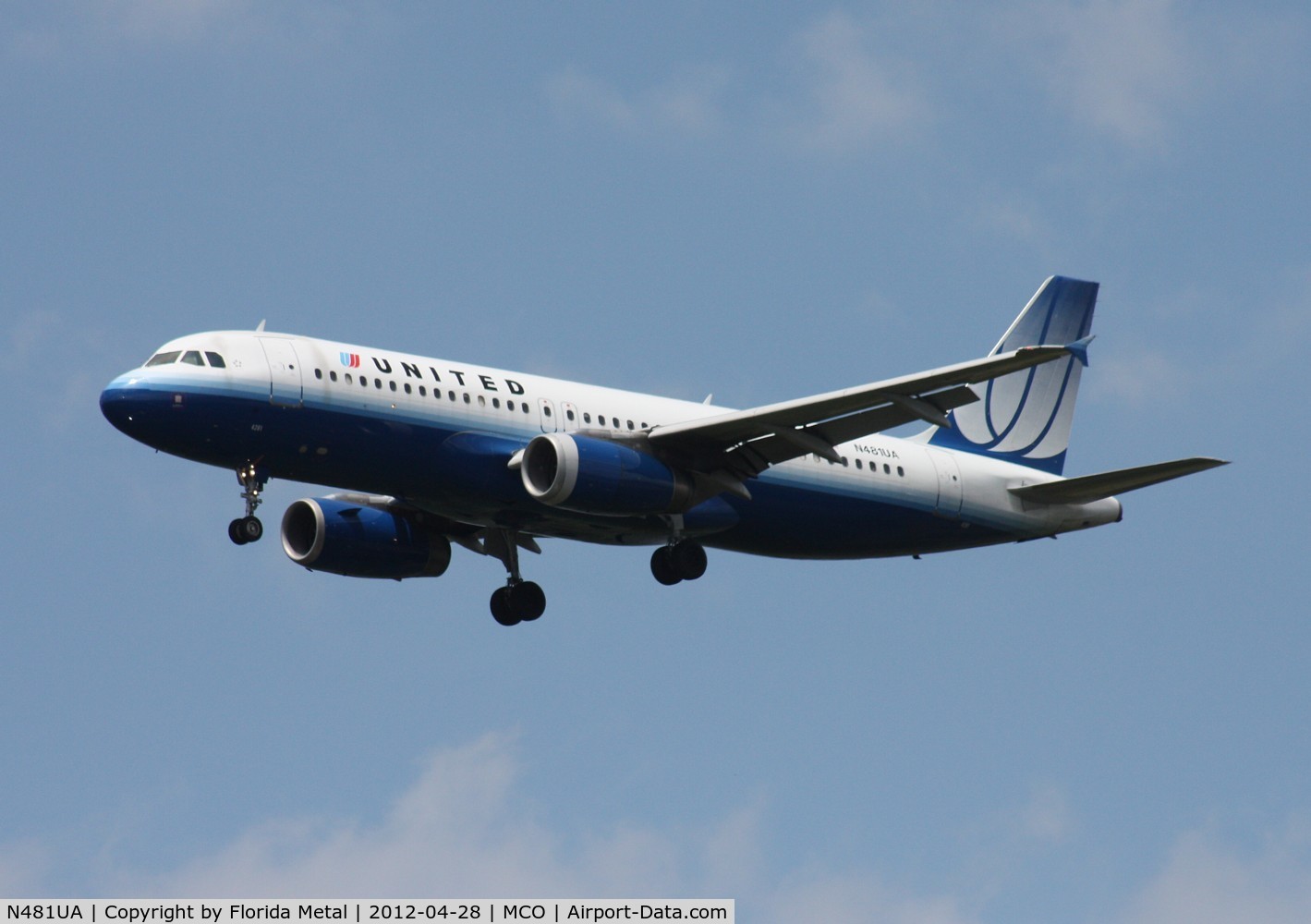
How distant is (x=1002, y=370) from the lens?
36.5 metres

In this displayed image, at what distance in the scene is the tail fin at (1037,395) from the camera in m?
48.9

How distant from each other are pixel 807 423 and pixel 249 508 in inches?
443

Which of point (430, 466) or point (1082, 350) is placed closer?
point (430, 466)

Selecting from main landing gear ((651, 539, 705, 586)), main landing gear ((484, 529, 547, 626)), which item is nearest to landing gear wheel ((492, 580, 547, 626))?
main landing gear ((484, 529, 547, 626))

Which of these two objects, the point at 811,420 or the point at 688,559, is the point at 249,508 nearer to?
the point at 688,559

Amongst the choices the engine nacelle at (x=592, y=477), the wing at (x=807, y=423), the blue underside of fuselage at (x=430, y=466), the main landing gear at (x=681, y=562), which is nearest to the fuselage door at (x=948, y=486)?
the blue underside of fuselage at (x=430, y=466)

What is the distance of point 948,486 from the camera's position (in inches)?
1815

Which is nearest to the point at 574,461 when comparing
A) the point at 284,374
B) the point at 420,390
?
the point at 420,390

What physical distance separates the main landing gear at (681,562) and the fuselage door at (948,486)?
259 inches

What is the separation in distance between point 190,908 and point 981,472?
2299 centimetres

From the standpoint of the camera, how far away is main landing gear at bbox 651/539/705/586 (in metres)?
42.4

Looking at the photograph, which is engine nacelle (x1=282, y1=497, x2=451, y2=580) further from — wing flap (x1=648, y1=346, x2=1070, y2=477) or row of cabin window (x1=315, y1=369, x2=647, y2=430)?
wing flap (x1=648, y1=346, x2=1070, y2=477)

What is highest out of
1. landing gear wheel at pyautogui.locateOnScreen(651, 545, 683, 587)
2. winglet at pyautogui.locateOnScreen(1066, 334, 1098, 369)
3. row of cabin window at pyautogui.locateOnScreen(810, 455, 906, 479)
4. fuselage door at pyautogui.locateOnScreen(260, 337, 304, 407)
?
winglet at pyautogui.locateOnScreen(1066, 334, 1098, 369)

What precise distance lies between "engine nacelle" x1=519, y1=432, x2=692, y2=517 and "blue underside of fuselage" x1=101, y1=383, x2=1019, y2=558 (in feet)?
2.39
